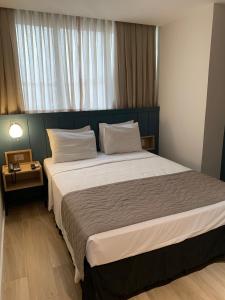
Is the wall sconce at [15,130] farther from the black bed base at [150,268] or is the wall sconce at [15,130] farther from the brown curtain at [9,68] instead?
the black bed base at [150,268]

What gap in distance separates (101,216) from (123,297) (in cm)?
60

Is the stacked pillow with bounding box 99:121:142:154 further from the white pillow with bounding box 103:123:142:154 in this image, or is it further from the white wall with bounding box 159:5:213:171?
the white wall with bounding box 159:5:213:171

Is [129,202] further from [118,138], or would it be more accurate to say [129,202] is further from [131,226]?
[118,138]

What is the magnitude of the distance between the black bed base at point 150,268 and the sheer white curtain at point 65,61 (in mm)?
2264

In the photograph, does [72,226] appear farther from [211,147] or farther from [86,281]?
[211,147]

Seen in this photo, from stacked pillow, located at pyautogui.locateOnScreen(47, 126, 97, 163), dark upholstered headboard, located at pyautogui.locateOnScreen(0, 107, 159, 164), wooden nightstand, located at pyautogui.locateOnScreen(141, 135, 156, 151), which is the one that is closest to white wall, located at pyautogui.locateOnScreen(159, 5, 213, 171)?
wooden nightstand, located at pyautogui.locateOnScreen(141, 135, 156, 151)

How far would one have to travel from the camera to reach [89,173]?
2.50 metres

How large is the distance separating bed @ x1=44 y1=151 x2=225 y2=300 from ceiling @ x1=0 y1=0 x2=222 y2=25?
6.31 ft

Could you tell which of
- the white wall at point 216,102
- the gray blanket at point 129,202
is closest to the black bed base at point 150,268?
Answer: the gray blanket at point 129,202

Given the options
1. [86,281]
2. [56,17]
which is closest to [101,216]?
[86,281]

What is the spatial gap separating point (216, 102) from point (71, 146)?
1.98 metres

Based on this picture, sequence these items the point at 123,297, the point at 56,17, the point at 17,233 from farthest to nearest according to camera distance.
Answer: the point at 56,17, the point at 17,233, the point at 123,297

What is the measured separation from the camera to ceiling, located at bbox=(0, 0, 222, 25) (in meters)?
2.46

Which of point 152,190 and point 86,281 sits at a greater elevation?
point 152,190
